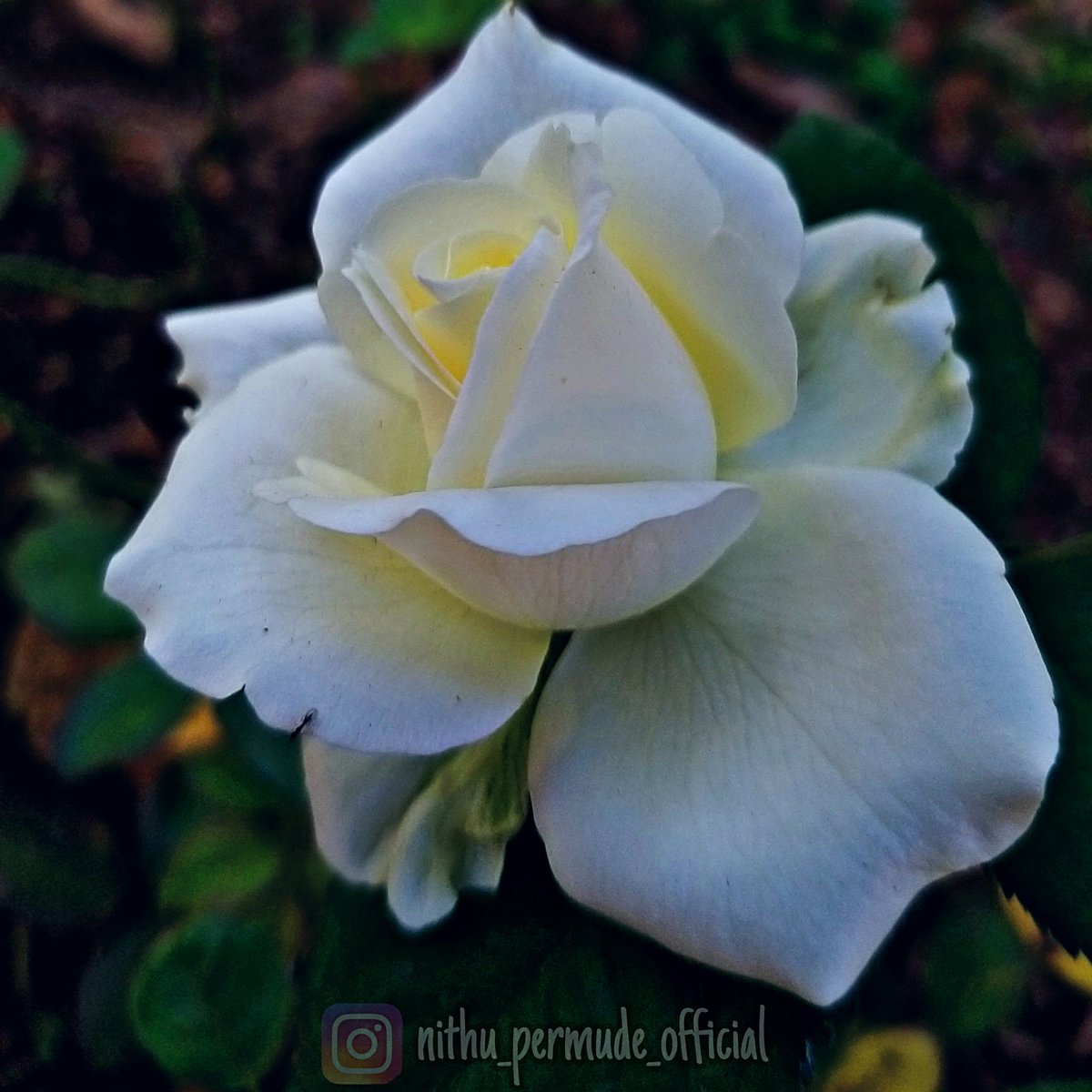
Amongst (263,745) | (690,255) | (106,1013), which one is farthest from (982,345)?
(106,1013)

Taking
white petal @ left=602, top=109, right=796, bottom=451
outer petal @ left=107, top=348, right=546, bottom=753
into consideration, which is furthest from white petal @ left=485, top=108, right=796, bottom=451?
outer petal @ left=107, top=348, right=546, bottom=753

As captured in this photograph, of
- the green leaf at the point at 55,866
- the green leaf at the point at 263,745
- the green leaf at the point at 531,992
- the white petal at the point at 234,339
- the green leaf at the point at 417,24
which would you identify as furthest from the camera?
the green leaf at the point at 417,24

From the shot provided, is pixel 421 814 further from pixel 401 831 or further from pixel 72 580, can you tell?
pixel 72 580

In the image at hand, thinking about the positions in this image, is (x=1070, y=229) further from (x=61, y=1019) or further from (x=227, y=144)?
(x=61, y=1019)

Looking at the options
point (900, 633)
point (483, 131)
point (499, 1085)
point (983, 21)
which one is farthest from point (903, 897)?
point (983, 21)

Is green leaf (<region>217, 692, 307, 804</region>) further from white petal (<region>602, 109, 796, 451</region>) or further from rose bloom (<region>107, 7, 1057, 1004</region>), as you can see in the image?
white petal (<region>602, 109, 796, 451</region>)

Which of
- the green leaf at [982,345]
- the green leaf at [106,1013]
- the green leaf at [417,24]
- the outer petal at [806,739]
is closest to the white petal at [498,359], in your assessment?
the outer petal at [806,739]

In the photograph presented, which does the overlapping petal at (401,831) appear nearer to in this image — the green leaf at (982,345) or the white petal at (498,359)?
the white petal at (498,359)
